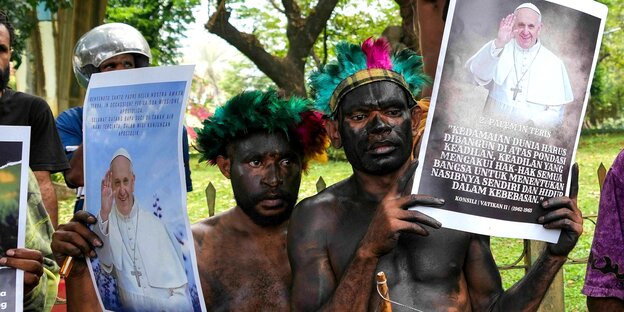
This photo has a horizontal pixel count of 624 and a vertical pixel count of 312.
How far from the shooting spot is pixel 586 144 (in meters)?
23.6

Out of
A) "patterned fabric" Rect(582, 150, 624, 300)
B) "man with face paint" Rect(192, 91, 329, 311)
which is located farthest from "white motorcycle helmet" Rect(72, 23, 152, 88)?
"patterned fabric" Rect(582, 150, 624, 300)

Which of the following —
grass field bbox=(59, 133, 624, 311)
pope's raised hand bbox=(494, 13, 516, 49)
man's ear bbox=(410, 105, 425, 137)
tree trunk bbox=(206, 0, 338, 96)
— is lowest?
grass field bbox=(59, 133, 624, 311)

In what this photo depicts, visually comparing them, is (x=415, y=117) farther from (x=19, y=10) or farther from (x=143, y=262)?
(x=19, y=10)

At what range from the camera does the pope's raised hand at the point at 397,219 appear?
2.56 metres

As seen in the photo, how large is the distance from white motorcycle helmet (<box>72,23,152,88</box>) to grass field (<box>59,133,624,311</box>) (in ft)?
2.79

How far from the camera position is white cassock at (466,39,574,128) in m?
2.59


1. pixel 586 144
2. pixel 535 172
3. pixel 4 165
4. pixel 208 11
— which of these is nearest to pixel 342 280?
pixel 535 172

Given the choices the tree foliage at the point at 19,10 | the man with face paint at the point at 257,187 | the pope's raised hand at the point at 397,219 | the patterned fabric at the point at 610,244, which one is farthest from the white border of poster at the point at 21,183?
the tree foliage at the point at 19,10

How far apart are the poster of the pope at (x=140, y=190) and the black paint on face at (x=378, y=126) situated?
1.79ft

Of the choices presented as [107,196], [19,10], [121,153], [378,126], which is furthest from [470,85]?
[19,10]

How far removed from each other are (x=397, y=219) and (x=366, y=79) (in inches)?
22.4

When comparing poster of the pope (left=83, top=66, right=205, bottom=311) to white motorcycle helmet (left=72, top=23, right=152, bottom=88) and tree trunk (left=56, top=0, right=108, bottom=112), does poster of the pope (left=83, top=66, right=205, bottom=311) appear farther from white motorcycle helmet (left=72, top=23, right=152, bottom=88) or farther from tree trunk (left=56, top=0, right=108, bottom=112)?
tree trunk (left=56, top=0, right=108, bottom=112)

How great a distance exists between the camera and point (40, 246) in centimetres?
336

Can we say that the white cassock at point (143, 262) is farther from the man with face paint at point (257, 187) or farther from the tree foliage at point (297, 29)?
the tree foliage at point (297, 29)
